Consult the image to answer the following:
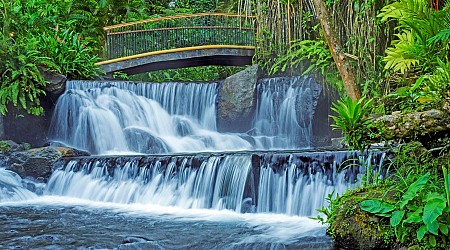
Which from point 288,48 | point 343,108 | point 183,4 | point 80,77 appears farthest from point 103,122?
point 183,4

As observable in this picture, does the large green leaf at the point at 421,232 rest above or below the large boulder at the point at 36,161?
above

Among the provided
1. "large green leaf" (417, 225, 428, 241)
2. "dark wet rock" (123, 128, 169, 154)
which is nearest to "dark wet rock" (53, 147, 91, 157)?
"dark wet rock" (123, 128, 169, 154)

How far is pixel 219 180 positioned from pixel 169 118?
523cm

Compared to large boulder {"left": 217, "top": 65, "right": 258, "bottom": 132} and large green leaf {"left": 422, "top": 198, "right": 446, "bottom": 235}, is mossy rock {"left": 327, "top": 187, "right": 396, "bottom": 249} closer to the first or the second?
large green leaf {"left": 422, "top": 198, "right": 446, "bottom": 235}

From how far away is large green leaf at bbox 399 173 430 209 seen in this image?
4.32 m

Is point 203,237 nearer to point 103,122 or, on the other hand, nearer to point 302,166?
point 302,166

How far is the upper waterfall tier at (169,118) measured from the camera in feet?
37.2

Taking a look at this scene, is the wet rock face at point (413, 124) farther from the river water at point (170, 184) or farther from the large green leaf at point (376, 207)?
the river water at point (170, 184)

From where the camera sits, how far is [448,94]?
184 inches

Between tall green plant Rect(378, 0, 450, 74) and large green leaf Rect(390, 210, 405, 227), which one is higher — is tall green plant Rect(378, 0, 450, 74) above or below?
above

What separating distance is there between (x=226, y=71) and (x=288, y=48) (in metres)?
6.76

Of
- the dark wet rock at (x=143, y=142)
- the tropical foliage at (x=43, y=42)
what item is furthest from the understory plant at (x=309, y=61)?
the tropical foliage at (x=43, y=42)

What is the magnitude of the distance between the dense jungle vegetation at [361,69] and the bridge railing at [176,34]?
1130mm

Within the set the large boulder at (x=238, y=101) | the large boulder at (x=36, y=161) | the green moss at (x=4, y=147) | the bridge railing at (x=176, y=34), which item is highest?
the bridge railing at (x=176, y=34)
